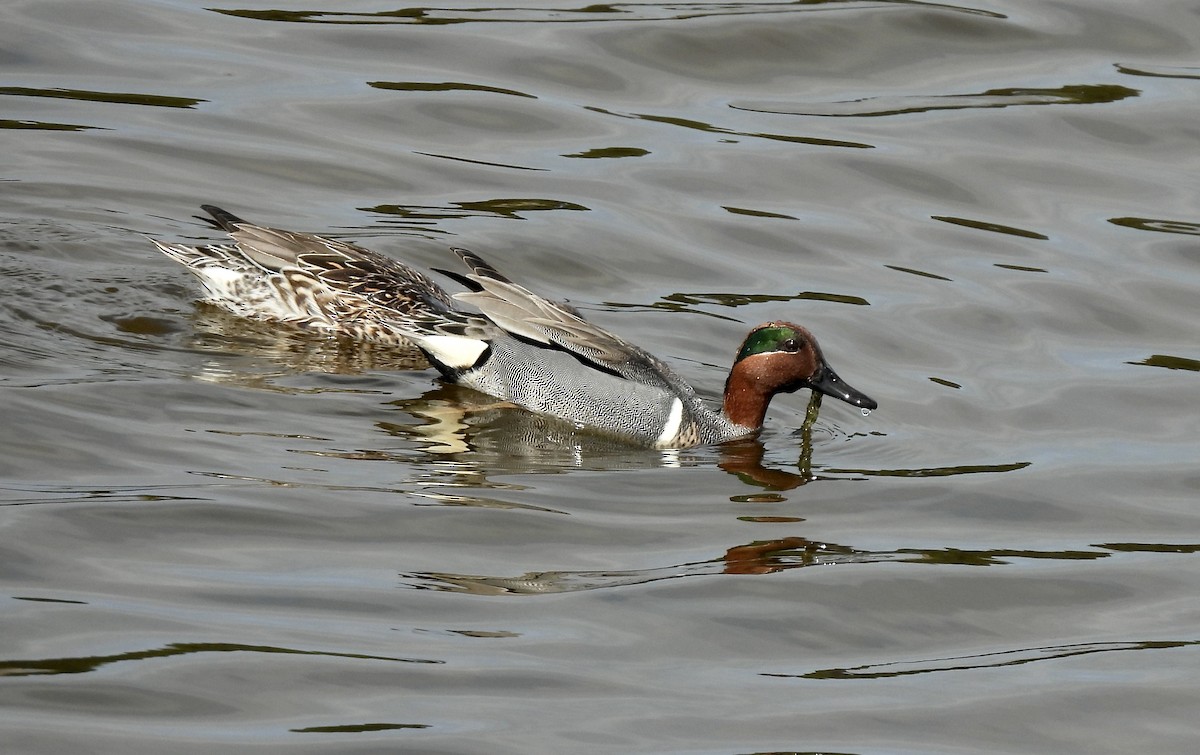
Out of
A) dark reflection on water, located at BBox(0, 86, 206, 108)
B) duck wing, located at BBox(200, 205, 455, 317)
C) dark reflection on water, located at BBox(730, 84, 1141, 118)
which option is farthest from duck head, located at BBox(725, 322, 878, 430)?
dark reflection on water, located at BBox(0, 86, 206, 108)

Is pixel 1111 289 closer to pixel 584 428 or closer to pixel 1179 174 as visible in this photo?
pixel 1179 174

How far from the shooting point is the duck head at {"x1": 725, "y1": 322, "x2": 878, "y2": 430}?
29.7ft

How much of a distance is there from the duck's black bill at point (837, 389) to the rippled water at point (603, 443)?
232mm

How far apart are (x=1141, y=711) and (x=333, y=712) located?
2.71m

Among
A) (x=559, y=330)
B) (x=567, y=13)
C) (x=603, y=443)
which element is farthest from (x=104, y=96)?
(x=603, y=443)

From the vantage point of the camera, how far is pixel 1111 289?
11.4m

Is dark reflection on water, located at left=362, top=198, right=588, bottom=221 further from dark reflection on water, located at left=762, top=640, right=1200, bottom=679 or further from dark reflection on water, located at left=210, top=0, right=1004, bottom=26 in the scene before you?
dark reflection on water, located at left=762, top=640, right=1200, bottom=679

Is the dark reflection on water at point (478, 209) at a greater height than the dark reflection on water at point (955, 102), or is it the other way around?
the dark reflection on water at point (955, 102)

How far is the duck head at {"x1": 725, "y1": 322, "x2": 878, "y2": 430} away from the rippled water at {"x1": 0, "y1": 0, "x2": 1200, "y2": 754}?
0.94 ft

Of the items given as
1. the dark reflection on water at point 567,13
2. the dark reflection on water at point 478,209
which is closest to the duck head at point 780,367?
the dark reflection on water at point 478,209

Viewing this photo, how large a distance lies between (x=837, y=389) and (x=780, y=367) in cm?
30

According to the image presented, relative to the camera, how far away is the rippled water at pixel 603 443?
19.4ft

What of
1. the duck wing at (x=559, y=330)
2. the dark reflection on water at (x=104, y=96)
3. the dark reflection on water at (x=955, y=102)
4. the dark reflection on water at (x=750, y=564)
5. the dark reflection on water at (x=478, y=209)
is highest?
the dark reflection on water at (x=955, y=102)

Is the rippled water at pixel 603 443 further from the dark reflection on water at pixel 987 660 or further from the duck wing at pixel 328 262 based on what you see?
the duck wing at pixel 328 262
